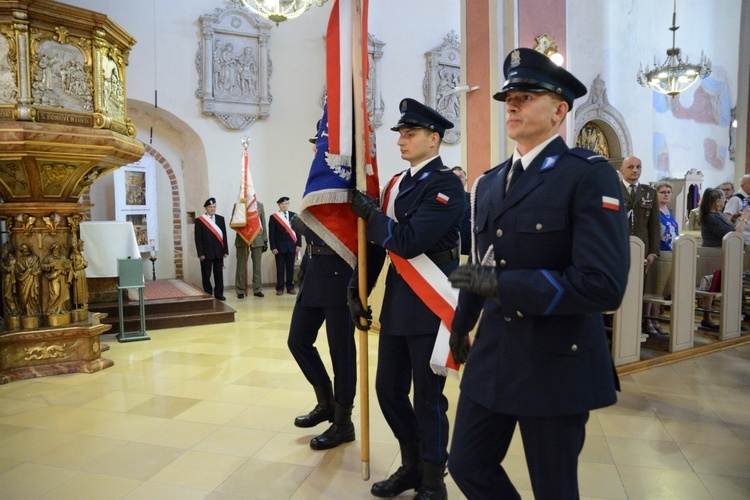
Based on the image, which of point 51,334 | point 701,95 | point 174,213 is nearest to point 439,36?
point 174,213

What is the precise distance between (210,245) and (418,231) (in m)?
6.41

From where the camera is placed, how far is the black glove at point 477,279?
4.24 feet

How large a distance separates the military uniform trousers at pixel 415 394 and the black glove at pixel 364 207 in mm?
480

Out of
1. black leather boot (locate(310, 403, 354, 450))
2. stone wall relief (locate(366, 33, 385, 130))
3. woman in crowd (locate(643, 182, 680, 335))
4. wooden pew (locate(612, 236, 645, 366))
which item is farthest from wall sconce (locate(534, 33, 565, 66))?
black leather boot (locate(310, 403, 354, 450))

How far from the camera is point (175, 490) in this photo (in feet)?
7.59

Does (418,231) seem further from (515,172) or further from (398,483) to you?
(398,483)

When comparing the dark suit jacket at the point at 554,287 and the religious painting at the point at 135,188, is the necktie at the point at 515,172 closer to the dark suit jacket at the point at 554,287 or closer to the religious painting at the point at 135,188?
the dark suit jacket at the point at 554,287

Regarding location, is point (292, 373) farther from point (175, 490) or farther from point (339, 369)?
point (175, 490)

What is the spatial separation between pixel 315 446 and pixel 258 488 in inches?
16.6

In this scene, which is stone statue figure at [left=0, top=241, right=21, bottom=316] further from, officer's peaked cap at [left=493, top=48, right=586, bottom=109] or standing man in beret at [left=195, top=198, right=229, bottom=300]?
officer's peaked cap at [left=493, top=48, right=586, bottom=109]

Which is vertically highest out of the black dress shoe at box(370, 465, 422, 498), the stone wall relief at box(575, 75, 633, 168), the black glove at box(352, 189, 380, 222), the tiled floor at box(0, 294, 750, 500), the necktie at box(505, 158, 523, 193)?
the stone wall relief at box(575, 75, 633, 168)

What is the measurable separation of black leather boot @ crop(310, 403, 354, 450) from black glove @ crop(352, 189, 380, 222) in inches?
44.4

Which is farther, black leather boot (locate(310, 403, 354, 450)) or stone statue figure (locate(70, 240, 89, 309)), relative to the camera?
stone statue figure (locate(70, 240, 89, 309))

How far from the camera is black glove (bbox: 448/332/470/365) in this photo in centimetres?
164
